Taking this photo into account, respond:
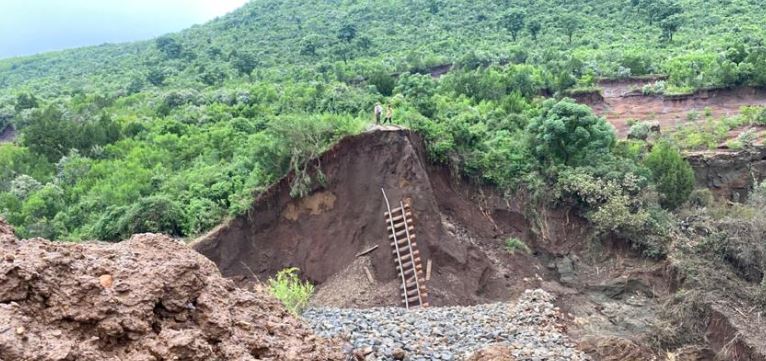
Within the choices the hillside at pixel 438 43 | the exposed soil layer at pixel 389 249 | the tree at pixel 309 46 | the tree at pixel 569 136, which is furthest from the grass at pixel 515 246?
the tree at pixel 309 46

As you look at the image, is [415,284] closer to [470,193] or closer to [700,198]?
[470,193]

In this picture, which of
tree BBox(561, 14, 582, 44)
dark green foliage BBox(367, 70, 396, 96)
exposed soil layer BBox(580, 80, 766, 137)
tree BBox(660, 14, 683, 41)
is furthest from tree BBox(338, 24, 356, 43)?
exposed soil layer BBox(580, 80, 766, 137)

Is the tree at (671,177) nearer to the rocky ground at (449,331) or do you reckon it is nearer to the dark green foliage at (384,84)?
the rocky ground at (449,331)

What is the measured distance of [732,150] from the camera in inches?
794

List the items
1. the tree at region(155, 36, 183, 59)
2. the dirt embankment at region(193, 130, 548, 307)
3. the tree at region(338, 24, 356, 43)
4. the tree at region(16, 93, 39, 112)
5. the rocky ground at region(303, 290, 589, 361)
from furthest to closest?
the tree at region(155, 36, 183, 59) → the tree at region(338, 24, 356, 43) → the tree at region(16, 93, 39, 112) → the dirt embankment at region(193, 130, 548, 307) → the rocky ground at region(303, 290, 589, 361)

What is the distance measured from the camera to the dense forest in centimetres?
1661

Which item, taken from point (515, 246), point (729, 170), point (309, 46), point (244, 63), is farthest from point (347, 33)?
point (515, 246)

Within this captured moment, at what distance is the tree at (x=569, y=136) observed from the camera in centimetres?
1761

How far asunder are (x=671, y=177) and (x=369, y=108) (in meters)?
10.1

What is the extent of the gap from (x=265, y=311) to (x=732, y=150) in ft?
61.7

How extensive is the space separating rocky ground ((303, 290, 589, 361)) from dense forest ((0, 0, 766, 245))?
5368mm

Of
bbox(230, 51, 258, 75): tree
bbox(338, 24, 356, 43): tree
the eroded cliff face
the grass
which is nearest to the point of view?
the grass

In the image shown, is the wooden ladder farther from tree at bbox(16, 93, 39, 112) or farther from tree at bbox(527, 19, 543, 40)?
tree at bbox(527, 19, 543, 40)

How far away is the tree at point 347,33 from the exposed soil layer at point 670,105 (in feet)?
74.7
